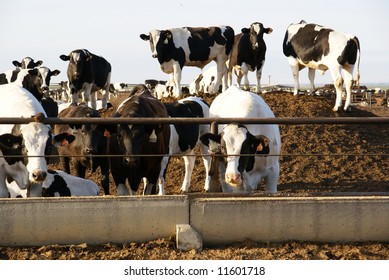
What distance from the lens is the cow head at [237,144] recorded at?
26.8 ft

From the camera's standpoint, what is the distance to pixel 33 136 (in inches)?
317

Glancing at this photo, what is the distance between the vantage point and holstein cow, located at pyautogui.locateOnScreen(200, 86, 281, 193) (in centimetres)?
824

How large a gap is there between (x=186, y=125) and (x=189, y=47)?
7457 mm

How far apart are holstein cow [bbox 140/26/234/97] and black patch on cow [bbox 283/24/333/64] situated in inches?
90.4

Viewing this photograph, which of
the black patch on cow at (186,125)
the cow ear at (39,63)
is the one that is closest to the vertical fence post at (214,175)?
the black patch on cow at (186,125)

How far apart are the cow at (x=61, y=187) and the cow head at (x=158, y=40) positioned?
8.36 metres

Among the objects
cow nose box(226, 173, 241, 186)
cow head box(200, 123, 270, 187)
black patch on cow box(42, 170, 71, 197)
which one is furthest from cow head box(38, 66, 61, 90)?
cow nose box(226, 173, 241, 186)

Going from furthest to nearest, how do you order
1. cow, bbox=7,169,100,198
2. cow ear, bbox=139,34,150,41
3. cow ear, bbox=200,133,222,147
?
1. cow ear, bbox=139,34,150,41
2. cow, bbox=7,169,100,198
3. cow ear, bbox=200,133,222,147

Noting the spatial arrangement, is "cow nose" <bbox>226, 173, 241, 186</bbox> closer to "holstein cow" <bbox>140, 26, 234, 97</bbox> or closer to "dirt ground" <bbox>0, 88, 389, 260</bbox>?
"dirt ground" <bbox>0, 88, 389, 260</bbox>

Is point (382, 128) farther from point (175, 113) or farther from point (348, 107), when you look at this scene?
point (175, 113)

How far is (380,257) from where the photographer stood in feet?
22.1

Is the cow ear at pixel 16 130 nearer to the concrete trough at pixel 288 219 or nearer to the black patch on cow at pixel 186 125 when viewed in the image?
the concrete trough at pixel 288 219

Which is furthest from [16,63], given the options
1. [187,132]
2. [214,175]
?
[214,175]

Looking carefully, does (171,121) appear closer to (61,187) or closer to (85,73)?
(61,187)
